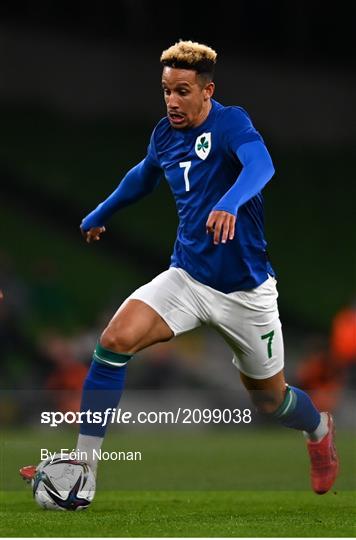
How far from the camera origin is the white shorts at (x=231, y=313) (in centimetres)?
648

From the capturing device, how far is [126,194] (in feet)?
23.3

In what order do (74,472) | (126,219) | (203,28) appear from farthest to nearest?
(203,28) → (126,219) → (74,472)

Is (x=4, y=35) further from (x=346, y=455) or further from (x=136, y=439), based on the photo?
(x=346, y=455)

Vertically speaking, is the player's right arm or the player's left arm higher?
the player's left arm

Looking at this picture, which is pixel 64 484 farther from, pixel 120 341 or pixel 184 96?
pixel 184 96

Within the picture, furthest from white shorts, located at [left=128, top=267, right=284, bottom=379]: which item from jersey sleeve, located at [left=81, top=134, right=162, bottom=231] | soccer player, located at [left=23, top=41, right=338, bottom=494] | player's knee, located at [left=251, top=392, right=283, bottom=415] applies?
jersey sleeve, located at [left=81, top=134, right=162, bottom=231]

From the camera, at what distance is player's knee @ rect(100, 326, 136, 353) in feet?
20.5

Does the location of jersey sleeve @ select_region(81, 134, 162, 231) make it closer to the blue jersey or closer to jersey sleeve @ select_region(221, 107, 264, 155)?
the blue jersey

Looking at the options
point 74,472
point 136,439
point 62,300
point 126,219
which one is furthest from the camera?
point 126,219

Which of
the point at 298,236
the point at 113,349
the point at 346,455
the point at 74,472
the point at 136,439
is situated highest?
the point at 113,349

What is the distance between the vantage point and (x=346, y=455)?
996 cm

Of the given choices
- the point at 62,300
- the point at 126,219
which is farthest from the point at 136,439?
the point at 126,219

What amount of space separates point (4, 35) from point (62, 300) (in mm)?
5964

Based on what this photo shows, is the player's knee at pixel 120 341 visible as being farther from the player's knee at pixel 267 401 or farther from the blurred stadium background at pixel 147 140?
the blurred stadium background at pixel 147 140
